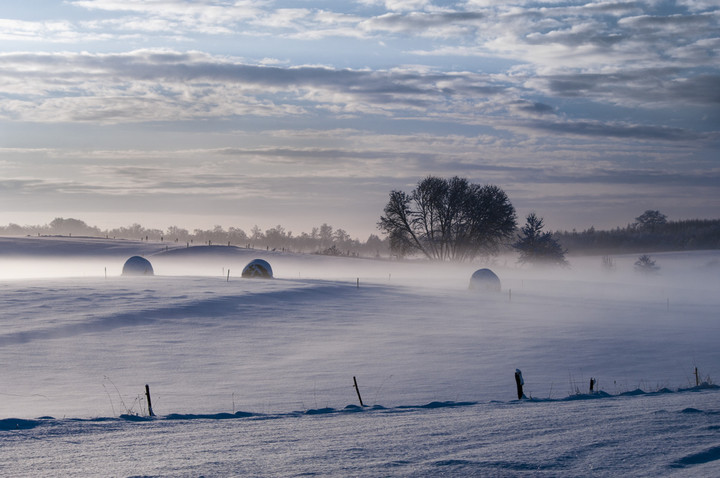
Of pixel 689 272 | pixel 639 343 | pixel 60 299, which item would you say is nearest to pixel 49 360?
pixel 60 299

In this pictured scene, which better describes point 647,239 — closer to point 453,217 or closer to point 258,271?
point 453,217

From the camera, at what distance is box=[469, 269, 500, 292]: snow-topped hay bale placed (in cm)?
5009

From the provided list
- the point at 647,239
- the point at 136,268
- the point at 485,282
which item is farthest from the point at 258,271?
the point at 647,239

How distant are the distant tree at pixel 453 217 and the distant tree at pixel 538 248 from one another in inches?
87.1

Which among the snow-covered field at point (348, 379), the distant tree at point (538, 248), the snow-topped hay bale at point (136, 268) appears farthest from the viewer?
the distant tree at point (538, 248)

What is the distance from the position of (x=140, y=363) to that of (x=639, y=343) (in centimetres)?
1847

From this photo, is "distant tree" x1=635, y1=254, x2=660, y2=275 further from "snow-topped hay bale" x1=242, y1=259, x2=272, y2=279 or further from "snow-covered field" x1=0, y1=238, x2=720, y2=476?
"snow-topped hay bale" x1=242, y1=259, x2=272, y2=279

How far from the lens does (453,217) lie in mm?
80125

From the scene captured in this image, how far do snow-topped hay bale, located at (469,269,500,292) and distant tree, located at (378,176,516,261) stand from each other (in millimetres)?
28863

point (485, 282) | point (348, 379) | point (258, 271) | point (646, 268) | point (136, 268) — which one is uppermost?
point (136, 268)

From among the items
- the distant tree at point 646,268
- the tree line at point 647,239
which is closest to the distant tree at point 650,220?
the tree line at point 647,239

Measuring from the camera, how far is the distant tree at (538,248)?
7788 cm

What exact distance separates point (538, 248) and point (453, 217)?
9.75 meters

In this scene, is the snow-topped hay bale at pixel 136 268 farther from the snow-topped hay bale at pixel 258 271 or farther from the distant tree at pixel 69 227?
the distant tree at pixel 69 227
